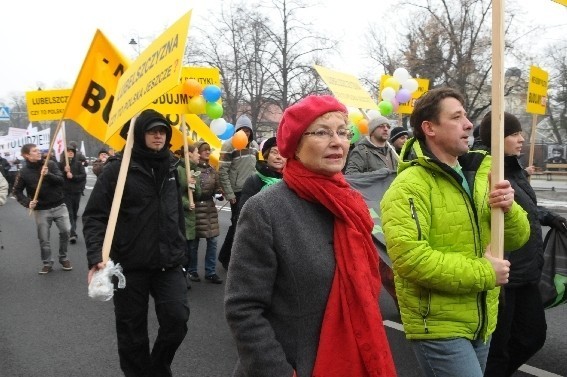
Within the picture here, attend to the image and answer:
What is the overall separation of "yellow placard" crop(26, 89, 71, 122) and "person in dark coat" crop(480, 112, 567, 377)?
9131mm

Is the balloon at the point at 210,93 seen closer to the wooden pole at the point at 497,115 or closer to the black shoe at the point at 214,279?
the black shoe at the point at 214,279

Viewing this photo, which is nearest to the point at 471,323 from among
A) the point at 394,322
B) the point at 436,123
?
the point at 436,123

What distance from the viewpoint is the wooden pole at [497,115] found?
222 cm

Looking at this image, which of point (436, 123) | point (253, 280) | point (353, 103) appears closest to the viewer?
point (253, 280)

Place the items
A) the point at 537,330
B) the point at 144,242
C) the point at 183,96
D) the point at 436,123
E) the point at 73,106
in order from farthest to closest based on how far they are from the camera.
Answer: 1. the point at 183,96
2. the point at 73,106
3. the point at 144,242
4. the point at 537,330
5. the point at 436,123

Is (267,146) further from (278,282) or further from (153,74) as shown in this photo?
(278,282)

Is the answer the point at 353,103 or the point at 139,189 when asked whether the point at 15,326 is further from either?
the point at 353,103

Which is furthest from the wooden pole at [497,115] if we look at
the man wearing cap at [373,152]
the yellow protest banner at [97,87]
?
the man wearing cap at [373,152]

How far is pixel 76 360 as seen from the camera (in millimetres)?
4793

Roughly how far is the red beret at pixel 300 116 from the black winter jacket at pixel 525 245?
5.87ft

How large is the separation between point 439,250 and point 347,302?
0.65m

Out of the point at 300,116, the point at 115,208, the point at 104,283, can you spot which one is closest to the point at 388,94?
the point at 115,208

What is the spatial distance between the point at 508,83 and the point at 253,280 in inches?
1177

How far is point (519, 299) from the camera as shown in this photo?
346 cm
